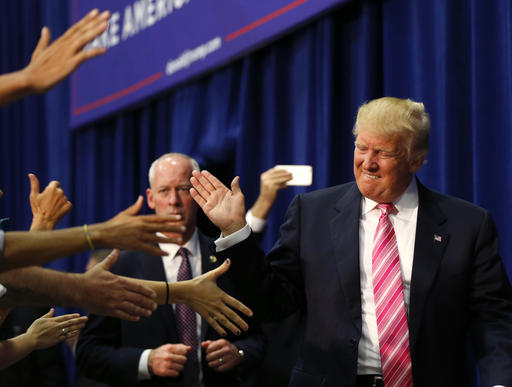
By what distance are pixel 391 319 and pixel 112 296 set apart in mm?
836

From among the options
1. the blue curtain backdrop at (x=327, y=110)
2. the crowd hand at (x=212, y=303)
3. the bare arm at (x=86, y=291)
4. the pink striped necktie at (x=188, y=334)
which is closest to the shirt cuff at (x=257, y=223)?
the blue curtain backdrop at (x=327, y=110)

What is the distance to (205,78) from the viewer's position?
4.57 metres

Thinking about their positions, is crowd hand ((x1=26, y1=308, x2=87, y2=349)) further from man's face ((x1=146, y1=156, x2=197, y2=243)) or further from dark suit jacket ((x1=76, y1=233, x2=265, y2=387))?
man's face ((x1=146, y1=156, x2=197, y2=243))

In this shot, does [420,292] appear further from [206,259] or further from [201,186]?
[206,259]

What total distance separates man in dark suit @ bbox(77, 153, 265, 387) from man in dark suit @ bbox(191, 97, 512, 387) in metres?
0.46

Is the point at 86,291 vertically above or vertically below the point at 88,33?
below

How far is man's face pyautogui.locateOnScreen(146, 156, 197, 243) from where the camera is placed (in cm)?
310

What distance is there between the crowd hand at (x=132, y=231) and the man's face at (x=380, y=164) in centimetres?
87

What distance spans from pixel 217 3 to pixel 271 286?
7.63 feet

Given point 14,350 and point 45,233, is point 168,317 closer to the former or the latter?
point 14,350

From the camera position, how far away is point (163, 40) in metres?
4.75

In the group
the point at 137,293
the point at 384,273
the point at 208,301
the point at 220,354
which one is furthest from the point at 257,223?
the point at 137,293

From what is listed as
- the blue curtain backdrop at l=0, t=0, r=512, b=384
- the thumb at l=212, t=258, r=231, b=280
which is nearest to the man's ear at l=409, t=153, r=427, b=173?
the blue curtain backdrop at l=0, t=0, r=512, b=384

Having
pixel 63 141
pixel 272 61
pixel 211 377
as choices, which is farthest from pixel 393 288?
pixel 63 141
